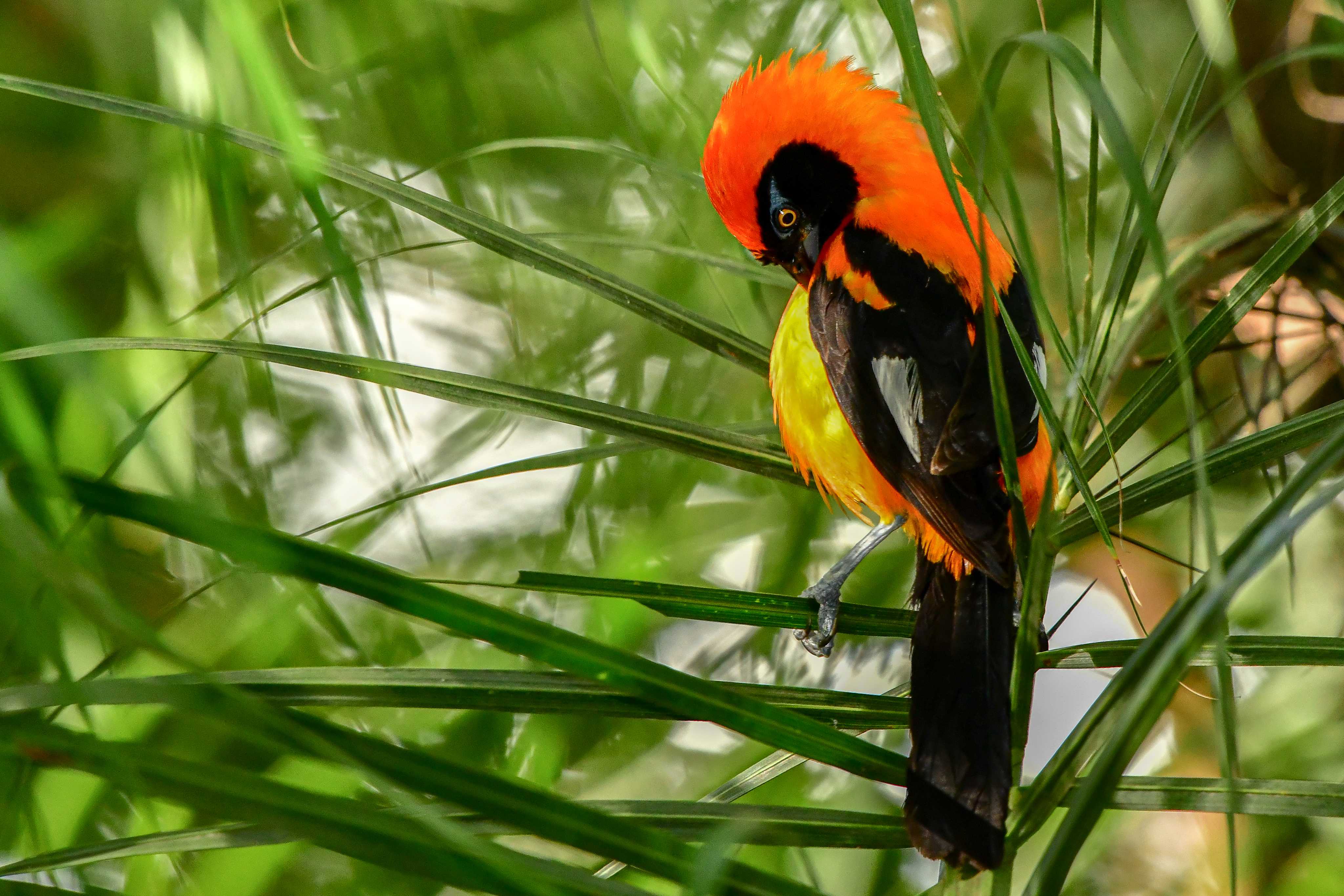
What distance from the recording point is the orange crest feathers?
62.2 inches

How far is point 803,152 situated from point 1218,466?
2.89 feet

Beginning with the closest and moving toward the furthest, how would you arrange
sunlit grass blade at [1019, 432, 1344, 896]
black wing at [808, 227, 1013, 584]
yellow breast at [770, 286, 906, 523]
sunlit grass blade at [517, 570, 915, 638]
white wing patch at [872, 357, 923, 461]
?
sunlit grass blade at [1019, 432, 1344, 896] < sunlit grass blade at [517, 570, 915, 638] < black wing at [808, 227, 1013, 584] < white wing patch at [872, 357, 923, 461] < yellow breast at [770, 286, 906, 523]

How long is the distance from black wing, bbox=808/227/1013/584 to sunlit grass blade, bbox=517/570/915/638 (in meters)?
0.23

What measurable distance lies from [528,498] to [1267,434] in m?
1.51

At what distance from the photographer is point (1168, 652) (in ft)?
1.60

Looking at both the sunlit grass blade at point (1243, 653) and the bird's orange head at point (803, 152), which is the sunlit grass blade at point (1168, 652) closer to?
the sunlit grass blade at point (1243, 653)

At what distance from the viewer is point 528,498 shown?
216 cm

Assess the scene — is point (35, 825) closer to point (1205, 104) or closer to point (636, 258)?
point (636, 258)

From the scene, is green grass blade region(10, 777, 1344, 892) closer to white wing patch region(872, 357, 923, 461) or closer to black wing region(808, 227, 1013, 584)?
black wing region(808, 227, 1013, 584)

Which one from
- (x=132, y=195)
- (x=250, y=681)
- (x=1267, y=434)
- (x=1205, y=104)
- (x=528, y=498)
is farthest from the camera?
(x=528, y=498)

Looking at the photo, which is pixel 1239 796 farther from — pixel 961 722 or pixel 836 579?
pixel 836 579

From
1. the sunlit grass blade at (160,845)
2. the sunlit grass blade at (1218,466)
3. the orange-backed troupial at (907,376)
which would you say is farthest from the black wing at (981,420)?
the sunlit grass blade at (160,845)

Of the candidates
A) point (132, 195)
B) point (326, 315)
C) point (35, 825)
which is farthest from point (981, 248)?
point (132, 195)

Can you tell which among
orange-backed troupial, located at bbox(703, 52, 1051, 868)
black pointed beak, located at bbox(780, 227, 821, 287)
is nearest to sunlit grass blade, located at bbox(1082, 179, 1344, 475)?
orange-backed troupial, located at bbox(703, 52, 1051, 868)
